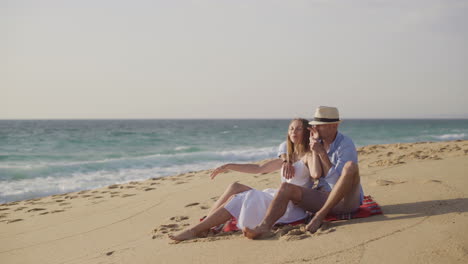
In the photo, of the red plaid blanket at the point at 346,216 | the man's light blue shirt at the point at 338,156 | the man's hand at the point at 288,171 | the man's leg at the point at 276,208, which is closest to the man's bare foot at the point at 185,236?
the red plaid blanket at the point at 346,216

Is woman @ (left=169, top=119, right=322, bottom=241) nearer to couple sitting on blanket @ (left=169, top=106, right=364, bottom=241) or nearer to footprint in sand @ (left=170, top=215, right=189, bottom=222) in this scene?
couple sitting on blanket @ (left=169, top=106, right=364, bottom=241)

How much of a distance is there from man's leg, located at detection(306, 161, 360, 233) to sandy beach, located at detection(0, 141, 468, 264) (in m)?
0.13

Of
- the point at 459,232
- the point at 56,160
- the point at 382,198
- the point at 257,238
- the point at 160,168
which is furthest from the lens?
the point at 56,160

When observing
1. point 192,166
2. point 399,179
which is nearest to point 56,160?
point 192,166

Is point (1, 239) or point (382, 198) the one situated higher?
point (382, 198)

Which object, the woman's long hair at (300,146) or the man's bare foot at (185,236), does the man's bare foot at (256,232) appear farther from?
the woman's long hair at (300,146)

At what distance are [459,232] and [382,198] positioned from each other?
1.64m

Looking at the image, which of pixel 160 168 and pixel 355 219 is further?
pixel 160 168

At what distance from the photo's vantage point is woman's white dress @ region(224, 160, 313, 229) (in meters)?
4.04

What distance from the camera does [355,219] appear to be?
409cm

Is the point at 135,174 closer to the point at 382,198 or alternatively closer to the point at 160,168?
the point at 160,168

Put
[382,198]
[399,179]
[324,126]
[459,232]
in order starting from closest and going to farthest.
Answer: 1. [459,232]
2. [324,126]
3. [382,198]
4. [399,179]

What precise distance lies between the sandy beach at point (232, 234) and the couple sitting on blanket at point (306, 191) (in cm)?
15

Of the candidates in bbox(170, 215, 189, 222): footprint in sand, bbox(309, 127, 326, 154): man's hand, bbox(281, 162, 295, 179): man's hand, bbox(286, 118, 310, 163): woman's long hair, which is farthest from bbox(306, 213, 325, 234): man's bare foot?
bbox(170, 215, 189, 222): footprint in sand
